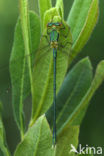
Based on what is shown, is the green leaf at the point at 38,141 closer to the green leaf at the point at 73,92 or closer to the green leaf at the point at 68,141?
the green leaf at the point at 68,141

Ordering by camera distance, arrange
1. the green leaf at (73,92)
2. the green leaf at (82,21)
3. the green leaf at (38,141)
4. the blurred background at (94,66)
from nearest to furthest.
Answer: the green leaf at (38,141) → the green leaf at (82,21) → the green leaf at (73,92) → the blurred background at (94,66)

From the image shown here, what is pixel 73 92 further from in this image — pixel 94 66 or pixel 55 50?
pixel 94 66

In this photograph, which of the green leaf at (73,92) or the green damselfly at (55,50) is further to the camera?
the green leaf at (73,92)

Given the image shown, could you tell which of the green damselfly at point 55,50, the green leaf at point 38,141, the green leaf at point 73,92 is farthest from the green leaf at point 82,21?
the green leaf at point 38,141

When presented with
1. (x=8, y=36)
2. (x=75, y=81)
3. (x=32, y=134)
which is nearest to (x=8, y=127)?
(x=8, y=36)

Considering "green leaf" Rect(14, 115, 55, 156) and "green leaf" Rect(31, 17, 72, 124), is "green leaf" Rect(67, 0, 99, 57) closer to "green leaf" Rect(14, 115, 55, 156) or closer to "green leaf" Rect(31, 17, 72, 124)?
"green leaf" Rect(31, 17, 72, 124)

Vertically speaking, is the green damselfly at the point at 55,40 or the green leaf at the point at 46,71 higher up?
the green damselfly at the point at 55,40
